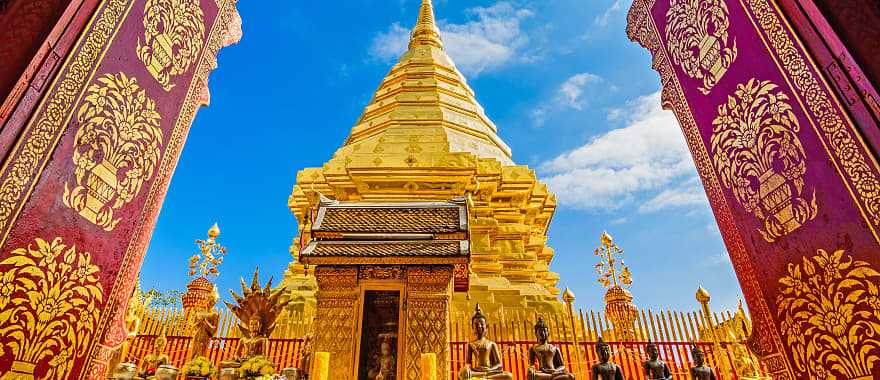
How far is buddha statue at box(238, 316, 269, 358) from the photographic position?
5184 millimetres

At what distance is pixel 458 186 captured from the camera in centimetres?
1091

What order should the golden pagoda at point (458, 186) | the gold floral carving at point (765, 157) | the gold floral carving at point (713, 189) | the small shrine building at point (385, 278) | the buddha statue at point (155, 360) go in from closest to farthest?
the gold floral carving at point (765, 157) < the gold floral carving at point (713, 189) < the buddha statue at point (155, 360) < the small shrine building at point (385, 278) < the golden pagoda at point (458, 186)

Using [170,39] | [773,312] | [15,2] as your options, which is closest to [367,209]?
[170,39]

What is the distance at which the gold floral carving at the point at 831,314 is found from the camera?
2703 mm

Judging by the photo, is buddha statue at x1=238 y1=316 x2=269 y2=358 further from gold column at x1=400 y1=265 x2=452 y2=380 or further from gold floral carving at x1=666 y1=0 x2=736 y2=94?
gold floral carving at x1=666 y1=0 x2=736 y2=94

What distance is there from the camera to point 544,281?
39.2 ft

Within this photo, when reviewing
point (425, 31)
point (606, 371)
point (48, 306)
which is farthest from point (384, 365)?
point (425, 31)

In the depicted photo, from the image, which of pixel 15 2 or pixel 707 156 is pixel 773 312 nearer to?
pixel 707 156

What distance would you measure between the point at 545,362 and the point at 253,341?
389cm

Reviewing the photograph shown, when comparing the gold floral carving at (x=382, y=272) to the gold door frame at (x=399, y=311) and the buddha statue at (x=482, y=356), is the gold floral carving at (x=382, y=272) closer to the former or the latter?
the gold door frame at (x=399, y=311)

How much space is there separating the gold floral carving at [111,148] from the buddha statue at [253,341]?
7.54ft

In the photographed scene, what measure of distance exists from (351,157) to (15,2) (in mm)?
8363

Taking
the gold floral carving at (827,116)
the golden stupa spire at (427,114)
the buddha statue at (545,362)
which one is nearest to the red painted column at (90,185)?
the buddha statue at (545,362)

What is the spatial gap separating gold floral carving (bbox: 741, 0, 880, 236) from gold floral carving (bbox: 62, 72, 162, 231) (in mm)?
5662
